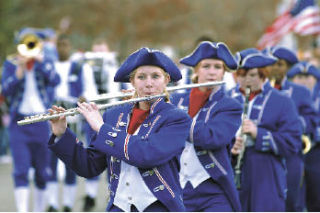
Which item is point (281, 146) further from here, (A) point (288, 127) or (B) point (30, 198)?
(B) point (30, 198)

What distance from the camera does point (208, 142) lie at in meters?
6.77

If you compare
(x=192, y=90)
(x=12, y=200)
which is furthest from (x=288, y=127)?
(x=12, y=200)

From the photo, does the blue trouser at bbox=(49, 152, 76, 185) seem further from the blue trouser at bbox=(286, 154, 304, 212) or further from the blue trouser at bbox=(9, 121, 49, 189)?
the blue trouser at bbox=(286, 154, 304, 212)

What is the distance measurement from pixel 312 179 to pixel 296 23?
579 cm

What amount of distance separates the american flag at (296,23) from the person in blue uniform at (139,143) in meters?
10.1

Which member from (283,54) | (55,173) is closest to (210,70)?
(283,54)

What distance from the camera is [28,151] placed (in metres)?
10.7

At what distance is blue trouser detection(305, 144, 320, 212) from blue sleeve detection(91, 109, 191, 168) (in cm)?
552

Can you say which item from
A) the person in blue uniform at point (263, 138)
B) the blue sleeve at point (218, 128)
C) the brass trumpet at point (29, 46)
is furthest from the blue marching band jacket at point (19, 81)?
the blue sleeve at point (218, 128)

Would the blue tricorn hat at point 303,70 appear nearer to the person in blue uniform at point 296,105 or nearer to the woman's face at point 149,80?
the person in blue uniform at point 296,105

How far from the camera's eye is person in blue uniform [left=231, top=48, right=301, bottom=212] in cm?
802

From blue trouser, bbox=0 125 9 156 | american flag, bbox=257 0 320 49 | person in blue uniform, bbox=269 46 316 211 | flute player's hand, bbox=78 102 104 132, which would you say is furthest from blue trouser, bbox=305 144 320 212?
blue trouser, bbox=0 125 9 156

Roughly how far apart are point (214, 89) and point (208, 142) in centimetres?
54

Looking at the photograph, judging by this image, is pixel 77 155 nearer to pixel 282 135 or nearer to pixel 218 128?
pixel 218 128
